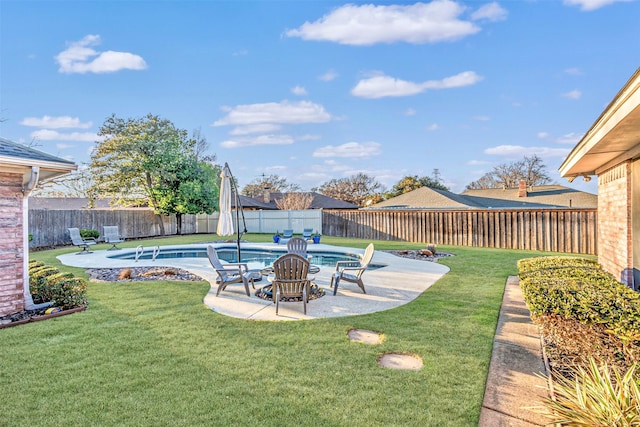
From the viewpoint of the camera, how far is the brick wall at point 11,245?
4.79 metres

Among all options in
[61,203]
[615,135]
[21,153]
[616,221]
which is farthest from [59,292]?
[61,203]

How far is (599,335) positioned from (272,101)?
724 inches

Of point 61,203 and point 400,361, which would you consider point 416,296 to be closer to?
point 400,361

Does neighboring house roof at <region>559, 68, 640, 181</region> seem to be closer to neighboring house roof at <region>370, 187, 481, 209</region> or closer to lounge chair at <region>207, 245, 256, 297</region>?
lounge chair at <region>207, 245, 256, 297</region>

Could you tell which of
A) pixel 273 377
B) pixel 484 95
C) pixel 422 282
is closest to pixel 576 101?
pixel 484 95

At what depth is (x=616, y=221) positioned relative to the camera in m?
5.15

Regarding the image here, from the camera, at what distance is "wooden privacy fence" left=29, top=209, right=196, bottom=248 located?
16.2 m

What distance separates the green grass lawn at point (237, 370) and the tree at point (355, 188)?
137 feet

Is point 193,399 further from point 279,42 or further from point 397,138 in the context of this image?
point 397,138

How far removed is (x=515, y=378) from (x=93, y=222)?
71.0 feet

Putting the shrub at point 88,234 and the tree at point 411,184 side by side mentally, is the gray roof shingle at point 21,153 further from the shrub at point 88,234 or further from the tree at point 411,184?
the tree at point 411,184

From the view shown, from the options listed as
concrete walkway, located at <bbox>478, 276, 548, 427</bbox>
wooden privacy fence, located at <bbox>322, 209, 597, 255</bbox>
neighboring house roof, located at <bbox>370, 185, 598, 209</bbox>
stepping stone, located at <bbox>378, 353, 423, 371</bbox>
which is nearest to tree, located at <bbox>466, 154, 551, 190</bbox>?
neighboring house roof, located at <bbox>370, 185, 598, 209</bbox>

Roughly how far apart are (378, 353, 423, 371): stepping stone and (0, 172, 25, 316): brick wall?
556 centimetres

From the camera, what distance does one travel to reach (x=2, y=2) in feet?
31.7
